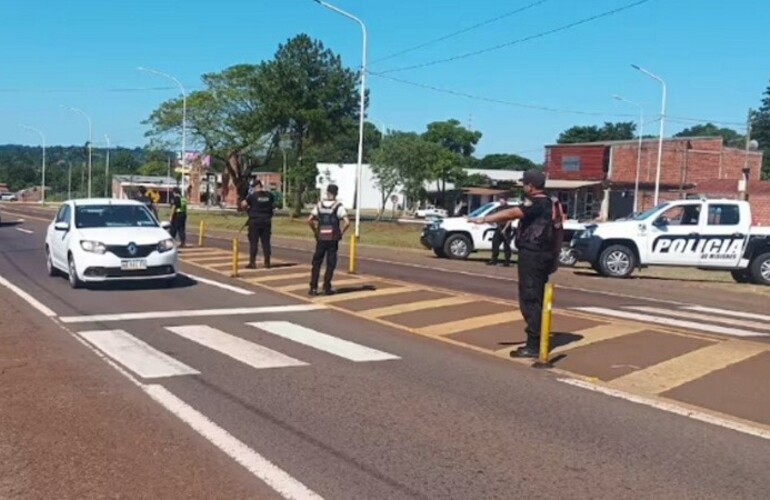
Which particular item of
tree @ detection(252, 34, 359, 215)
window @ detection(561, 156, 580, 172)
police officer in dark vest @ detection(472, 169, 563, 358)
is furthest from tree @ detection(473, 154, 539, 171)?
police officer in dark vest @ detection(472, 169, 563, 358)

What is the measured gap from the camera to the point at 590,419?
6.68 m

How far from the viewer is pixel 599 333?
35.7 feet

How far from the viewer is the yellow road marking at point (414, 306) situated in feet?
40.9

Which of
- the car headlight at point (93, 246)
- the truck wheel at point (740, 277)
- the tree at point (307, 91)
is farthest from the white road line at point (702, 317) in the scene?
the tree at point (307, 91)

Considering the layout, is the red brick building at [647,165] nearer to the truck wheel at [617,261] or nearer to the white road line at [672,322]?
the truck wheel at [617,261]

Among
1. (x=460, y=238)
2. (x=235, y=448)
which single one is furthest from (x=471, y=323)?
(x=460, y=238)

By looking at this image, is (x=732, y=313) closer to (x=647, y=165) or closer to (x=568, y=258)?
(x=568, y=258)

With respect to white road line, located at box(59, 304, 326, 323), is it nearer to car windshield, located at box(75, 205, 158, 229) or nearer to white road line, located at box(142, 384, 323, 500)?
car windshield, located at box(75, 205, 158, 229)

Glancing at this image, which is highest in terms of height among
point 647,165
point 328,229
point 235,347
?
point 647,165

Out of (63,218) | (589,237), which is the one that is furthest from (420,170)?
(63,218)

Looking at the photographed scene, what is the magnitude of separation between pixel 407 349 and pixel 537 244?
1.91 m

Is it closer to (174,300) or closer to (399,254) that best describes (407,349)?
(174,300)

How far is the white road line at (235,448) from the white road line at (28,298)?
17.2 feet

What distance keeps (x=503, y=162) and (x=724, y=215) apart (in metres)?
123
